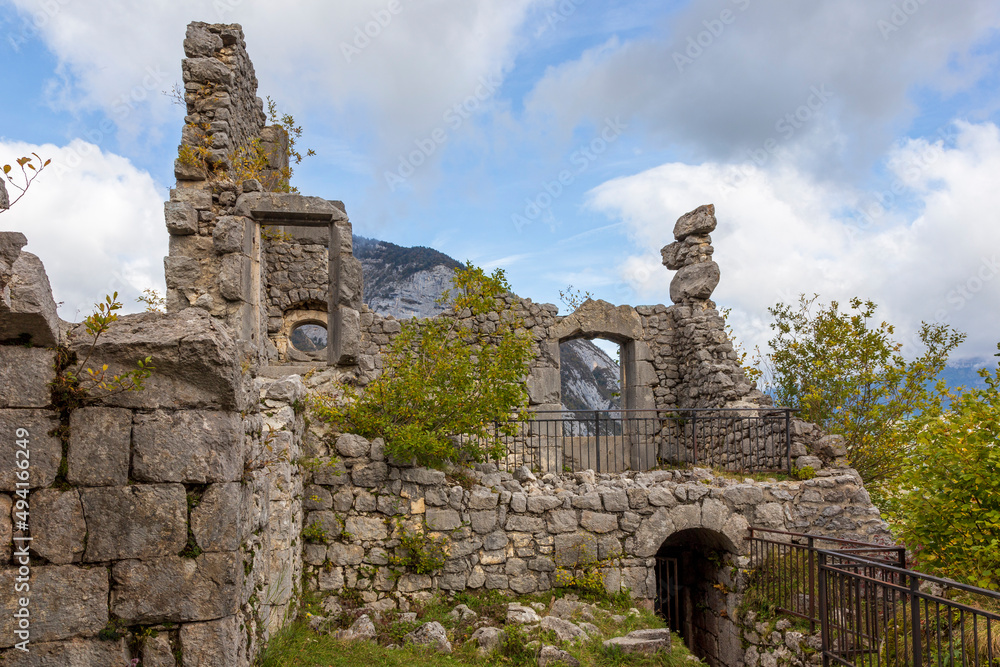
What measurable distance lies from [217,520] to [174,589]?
407 millimetres

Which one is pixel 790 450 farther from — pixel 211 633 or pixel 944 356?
pixel 211 633

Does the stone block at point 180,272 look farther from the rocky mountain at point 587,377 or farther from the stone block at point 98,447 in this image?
the rocky mountain at point 587,377

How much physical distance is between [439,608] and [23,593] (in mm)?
4727

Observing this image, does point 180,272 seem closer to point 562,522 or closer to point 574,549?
point 562,522

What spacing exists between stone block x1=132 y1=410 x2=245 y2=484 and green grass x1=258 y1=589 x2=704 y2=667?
2.00 metres

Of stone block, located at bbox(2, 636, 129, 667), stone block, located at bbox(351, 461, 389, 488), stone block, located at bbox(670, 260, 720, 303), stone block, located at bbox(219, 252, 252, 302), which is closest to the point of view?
stone block, located at bbox(2, 636, 129, 667)

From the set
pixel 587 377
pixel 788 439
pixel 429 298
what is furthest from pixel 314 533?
pixel 429 298

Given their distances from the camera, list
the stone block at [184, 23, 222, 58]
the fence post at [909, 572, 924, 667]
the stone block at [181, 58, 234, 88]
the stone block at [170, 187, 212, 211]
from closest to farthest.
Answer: the fence post at [909, 572, 924, 667] < the stone block at [170, 187, 212, 211] < the stone block at [181, 58, 234, 88] < the stone block at [184, 23, 222, 58]

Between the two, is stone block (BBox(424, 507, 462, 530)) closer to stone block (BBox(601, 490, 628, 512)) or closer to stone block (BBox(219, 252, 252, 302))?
stone block (BBox(601, 490, 628, 512))

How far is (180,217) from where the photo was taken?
380 inches

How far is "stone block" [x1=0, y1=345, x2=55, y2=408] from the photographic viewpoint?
10.8 ft

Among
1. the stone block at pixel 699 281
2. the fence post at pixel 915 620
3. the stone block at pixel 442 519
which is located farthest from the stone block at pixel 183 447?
the stone block at pixel 699 281

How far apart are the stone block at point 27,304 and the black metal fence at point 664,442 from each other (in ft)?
20.9

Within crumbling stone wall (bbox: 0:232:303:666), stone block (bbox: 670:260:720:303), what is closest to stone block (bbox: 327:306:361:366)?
crumbling stone wall (bbox: 0:232:303:666)
